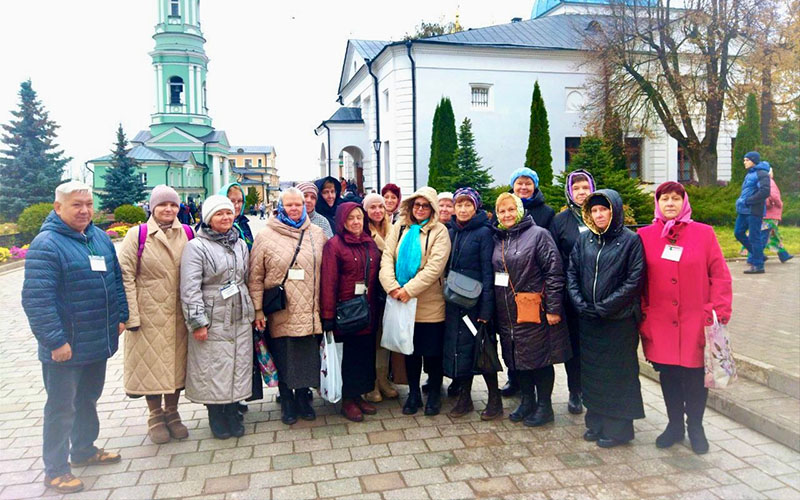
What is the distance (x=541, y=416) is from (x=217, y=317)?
2869 mm

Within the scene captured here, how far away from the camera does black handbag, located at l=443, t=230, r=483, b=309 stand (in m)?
5.05

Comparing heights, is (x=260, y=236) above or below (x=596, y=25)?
below

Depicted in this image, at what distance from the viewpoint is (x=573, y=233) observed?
5250 mm

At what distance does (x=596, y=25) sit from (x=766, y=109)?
7.66 meters

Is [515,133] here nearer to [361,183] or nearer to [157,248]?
[361,183]

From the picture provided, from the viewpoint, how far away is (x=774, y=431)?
4.68m

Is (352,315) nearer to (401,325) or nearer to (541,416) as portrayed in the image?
(401,325)

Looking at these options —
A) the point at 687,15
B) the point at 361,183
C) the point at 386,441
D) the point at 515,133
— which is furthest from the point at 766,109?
the point at 386,441

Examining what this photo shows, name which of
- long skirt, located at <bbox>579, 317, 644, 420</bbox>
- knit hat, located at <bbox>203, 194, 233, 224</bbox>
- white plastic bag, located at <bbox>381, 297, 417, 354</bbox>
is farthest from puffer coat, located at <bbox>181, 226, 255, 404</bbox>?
long skirt, located at <bbox>579, 317, 644, 420</bbox>

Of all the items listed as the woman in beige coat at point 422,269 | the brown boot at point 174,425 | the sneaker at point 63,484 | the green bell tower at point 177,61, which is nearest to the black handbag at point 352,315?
the woman in beige coat at point 422,269

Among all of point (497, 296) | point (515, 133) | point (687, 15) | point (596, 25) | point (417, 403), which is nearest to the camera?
point (497, 296)

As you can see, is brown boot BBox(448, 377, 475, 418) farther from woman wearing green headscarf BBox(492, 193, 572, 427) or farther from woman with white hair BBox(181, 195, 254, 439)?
woman with white hair BBox(181, 195, 254, 439)

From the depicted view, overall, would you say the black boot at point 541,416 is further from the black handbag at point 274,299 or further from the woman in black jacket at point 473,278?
the black handbag at point 274,299

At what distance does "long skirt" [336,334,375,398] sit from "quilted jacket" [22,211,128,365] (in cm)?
192
